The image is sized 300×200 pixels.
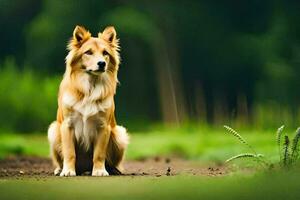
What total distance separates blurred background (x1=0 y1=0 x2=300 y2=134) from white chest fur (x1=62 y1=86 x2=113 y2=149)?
6.16 meters

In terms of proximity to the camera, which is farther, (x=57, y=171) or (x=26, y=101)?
(x=26, y=101)

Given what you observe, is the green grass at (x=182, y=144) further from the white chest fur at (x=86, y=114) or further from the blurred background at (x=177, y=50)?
the white chest fur at (x=86, y=114)

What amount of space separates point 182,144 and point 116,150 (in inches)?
154

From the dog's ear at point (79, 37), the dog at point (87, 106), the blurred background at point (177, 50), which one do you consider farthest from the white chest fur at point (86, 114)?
the blurred background at point (177, 50)

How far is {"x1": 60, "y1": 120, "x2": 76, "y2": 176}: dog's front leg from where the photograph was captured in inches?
252

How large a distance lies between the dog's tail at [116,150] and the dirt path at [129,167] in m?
0.15

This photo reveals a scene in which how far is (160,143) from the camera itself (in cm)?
1093

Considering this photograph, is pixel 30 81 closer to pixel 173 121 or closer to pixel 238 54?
pixel 173 121

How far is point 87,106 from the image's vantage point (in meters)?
6.40

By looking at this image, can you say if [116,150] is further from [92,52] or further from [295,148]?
[295,148]

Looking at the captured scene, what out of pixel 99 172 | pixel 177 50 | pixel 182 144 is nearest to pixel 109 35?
pixel 99 172

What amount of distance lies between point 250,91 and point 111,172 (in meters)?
8.47

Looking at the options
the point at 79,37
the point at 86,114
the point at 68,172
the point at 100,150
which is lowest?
the point at 68,172

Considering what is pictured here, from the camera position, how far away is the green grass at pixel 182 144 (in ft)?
29.8
